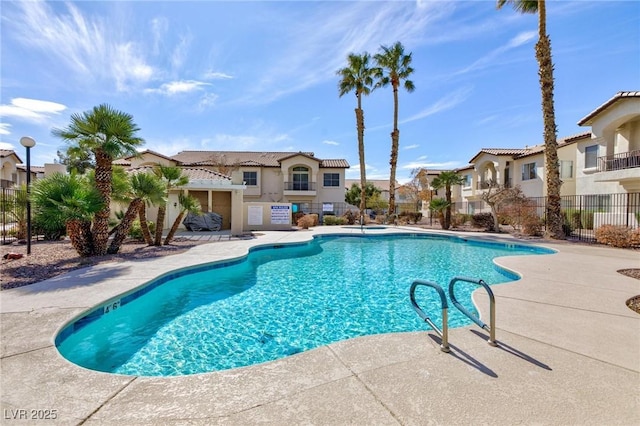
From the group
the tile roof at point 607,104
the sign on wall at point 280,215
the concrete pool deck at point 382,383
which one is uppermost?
the tile roof at point 607,104

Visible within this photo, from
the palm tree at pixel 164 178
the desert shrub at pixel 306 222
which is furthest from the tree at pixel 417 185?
the palm tree at pixel 164 178

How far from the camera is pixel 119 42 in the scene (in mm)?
9961

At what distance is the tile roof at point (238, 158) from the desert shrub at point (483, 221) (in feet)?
48.0

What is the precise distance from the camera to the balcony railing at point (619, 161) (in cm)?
1512

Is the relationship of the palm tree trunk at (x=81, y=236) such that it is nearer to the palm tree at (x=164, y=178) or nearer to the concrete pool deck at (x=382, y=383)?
the palm tree at (x=164, y=178)

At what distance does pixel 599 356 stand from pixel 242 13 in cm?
1230

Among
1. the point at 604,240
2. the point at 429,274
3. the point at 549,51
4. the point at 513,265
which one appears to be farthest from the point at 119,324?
the point at 549,51

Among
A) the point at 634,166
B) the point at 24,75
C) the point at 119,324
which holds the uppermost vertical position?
the point at 24,75

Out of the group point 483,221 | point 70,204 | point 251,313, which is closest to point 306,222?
point 483,221

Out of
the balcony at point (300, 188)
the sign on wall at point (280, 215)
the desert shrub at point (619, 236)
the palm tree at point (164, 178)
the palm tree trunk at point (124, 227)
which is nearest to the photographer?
the palm tree trunk at point (124, 227)

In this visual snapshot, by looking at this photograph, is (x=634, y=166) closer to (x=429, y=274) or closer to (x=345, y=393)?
(x=429, y=274)

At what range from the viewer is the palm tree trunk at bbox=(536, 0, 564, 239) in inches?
577

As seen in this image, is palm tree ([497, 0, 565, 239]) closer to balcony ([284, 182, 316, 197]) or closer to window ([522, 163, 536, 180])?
window ([522, 163, 536, 180])

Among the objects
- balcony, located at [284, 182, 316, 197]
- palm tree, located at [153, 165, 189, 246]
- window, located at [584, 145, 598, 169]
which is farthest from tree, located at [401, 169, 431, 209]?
palm tree, located at [153, 165, 189, 246]
